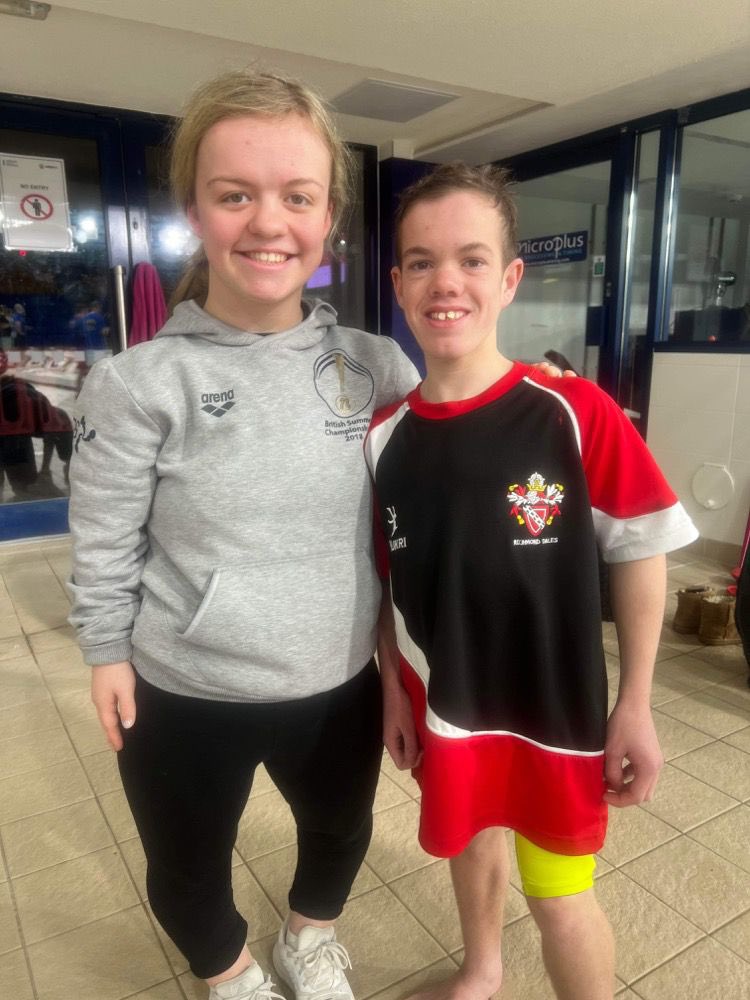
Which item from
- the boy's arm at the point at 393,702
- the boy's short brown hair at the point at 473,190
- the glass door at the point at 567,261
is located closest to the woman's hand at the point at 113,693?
the boy's arm at the point at 393,702

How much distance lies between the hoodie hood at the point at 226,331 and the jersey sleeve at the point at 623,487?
14.7 inches

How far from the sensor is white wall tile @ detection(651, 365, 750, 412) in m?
3.62

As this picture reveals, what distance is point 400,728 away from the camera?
111 cm

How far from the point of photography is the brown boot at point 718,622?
8.66 ft

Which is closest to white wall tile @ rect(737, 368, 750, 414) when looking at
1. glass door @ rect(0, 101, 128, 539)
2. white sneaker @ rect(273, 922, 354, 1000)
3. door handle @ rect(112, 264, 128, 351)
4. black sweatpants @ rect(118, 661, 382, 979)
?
black sweatpants @ rect(118, 661, 382, 979)

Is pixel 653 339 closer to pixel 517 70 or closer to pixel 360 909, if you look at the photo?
pixel 517 70

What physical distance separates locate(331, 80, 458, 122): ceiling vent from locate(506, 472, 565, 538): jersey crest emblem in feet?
10.5

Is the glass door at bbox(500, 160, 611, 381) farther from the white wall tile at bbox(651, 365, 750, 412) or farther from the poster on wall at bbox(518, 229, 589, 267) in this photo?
the white wall tile at bbox(651, 365, 750, 412)

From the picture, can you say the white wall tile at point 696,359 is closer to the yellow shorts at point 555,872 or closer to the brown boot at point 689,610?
the brown boot at point 689,610

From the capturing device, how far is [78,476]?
951 millimetres

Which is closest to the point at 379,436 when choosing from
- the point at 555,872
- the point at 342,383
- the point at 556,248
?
the point at 342,383

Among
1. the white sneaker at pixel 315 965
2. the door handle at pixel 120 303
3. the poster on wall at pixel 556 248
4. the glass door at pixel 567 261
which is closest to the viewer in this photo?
the white sneaker at pixel 315 965

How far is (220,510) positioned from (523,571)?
399 millimetres

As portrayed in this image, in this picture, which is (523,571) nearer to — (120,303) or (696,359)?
(696,359)
